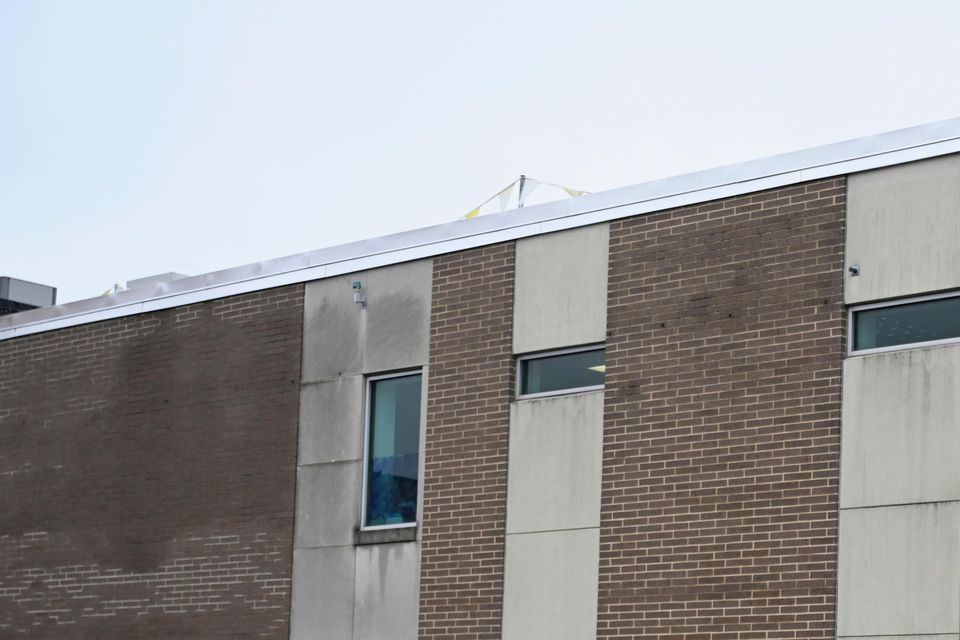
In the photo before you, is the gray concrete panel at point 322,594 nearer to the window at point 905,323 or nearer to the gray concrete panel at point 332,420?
the gray concrete panel at point 332,420

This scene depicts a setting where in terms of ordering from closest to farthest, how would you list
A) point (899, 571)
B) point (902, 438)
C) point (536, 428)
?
point (899, 571)
point (902, 438)
point (536, 428)

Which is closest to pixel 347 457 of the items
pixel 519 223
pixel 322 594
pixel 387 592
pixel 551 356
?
pixel 322 594

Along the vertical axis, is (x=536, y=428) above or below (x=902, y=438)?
above

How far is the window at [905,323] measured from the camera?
16.4 m

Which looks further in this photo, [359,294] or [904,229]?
[359,294]

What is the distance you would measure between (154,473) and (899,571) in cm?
1073

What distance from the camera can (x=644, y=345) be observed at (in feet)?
60.8

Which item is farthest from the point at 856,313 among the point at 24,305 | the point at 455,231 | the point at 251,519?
the point at 24,305

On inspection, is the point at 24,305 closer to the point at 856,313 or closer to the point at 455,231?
the point at 455,231

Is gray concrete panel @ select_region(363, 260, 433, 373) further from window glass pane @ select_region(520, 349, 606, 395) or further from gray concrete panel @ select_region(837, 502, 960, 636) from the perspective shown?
gray concrete panel @ select_region(837, 502, 960, 636)

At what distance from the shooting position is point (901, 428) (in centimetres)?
1628

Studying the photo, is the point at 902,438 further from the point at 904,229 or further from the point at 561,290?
the point at 561,290

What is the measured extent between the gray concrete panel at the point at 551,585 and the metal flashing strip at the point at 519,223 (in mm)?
3597

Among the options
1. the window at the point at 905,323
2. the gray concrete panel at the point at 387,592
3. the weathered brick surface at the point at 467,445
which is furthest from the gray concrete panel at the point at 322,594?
the window at the point at 905,323
